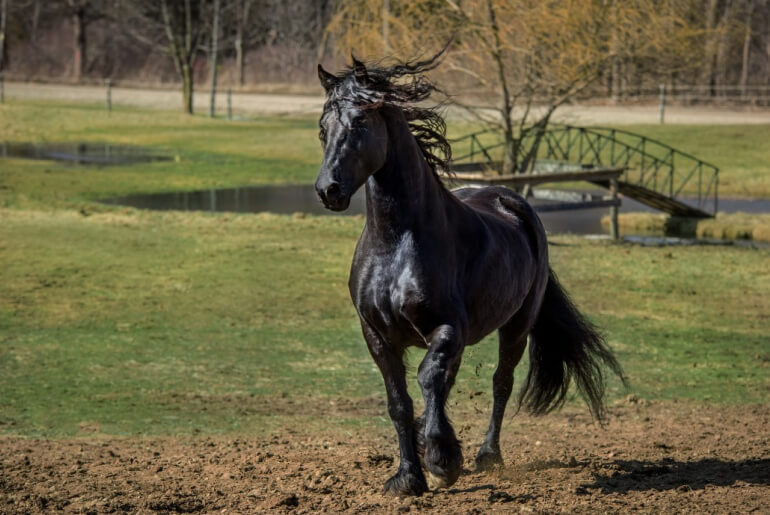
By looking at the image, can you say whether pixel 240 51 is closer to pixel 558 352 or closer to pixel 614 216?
pixel 614 216

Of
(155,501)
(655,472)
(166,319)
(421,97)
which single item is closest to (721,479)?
(655,472)

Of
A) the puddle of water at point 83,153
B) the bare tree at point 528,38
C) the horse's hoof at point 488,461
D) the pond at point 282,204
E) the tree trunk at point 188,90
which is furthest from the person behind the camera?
the tree trunk at point 188,90

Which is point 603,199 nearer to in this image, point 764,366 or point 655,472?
point 764,366

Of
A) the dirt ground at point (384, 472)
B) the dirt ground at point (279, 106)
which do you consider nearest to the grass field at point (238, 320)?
the dirt ground at point (384, 472)

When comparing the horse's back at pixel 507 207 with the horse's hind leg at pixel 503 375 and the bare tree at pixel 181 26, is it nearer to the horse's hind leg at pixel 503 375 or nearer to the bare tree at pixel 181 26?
the horse's hind leg at pixel 503 375

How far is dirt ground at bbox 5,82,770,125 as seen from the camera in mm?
42219

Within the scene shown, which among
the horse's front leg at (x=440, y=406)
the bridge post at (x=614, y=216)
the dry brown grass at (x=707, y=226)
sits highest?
the horse's front leg at (x=440, y=406)

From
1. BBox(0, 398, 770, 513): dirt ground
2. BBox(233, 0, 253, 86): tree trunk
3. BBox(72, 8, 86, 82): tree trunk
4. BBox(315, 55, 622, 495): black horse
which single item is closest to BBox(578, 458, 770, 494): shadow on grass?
BBox(0, 398, 770, 513): dirt ground

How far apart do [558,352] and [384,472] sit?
63.5 inches

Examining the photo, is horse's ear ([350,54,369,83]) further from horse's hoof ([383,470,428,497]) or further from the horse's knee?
the horse's knee

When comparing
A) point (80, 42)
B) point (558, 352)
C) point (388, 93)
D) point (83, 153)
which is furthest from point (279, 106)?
point (388, 93)

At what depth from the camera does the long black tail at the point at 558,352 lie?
7.87 m

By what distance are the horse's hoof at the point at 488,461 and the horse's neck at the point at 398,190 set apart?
183cm

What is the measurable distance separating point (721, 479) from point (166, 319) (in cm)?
778
